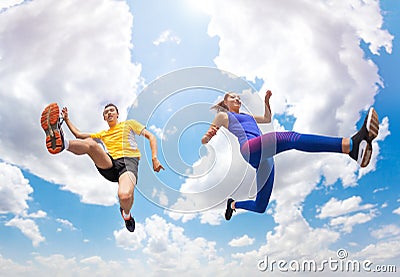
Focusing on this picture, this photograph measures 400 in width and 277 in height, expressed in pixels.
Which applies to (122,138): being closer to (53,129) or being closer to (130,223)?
(53,129)

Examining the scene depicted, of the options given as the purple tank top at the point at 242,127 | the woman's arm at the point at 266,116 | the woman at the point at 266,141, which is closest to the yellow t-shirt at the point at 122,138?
the woman at the point at 266,141

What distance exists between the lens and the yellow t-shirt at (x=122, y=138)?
4953mm

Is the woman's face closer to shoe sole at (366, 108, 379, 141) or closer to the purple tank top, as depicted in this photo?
the purple tank top

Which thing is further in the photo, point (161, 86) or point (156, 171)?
point (161, 86)

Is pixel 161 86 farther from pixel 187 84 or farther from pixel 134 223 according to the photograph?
pixel 134 223

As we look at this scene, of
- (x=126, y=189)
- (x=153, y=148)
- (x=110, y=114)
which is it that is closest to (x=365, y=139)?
(x=153, y=148)

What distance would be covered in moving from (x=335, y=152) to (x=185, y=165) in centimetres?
176

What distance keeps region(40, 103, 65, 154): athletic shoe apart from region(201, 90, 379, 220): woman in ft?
5.57

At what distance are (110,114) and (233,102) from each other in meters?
1.74

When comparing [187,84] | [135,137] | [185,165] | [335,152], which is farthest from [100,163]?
[335,152]

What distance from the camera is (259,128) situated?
4922mm

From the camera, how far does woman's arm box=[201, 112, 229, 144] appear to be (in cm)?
468

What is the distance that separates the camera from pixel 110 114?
17.3 feet

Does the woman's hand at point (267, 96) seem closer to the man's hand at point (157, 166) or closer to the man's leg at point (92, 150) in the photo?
the man's hand at point (157, 166)
